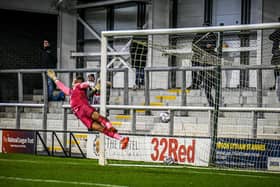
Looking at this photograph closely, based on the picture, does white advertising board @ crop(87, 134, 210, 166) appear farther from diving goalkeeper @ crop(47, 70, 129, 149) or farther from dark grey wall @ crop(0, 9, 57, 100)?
dark grey wall @ crop(0, 9, 57, 100)

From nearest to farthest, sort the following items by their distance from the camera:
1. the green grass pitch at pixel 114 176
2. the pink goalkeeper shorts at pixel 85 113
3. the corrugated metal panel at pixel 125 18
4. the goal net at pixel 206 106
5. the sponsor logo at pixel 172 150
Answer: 1. the green grass pitch at pixel 114 176
2. the goal net at pixel 206 106
3. the sponsor logo at pixel 172 150
4. the pink goalkeeper shorts at pixel 85 113
5. the corrugated metal panel at pixel 125 18

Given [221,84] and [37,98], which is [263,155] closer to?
[221,84]

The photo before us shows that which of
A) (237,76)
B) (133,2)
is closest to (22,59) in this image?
(133,2)

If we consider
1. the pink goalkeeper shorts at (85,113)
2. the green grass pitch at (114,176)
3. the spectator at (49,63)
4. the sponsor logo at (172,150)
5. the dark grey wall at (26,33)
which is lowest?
the green grass pitch at (114,176)

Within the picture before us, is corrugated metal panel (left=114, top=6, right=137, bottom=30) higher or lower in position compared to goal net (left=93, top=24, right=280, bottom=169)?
higher

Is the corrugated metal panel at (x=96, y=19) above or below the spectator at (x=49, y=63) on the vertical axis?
above

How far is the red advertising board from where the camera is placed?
728 inches

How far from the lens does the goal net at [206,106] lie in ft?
49.3

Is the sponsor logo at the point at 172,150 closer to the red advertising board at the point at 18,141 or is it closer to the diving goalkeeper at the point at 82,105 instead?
the diving goalkeeper at the point at 82,105

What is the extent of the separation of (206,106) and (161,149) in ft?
4.40

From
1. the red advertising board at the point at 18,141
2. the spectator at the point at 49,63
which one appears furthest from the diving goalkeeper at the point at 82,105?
the spectator at the point at 49,63

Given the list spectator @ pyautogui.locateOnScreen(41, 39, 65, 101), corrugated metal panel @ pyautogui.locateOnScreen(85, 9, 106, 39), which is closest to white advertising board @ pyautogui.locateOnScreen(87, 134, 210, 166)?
spectator @ pyautogui.locateOnScreen(41, 39, 65, 101)

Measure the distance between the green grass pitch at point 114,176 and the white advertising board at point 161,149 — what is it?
75cm

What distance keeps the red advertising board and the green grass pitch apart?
2.64 m
